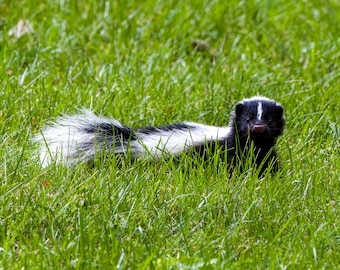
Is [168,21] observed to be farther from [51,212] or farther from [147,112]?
[51,212]

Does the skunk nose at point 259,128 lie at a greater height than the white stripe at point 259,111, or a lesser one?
lesser

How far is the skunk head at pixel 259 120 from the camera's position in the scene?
6.06 meters

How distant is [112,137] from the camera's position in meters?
5.85

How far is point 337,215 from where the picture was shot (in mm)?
4859

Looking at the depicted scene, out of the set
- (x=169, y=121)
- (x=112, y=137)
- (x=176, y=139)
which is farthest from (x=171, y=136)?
(x=169, y=121)

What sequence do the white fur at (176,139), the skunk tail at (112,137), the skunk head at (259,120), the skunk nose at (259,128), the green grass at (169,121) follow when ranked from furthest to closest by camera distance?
the skunk head at (259,120)
the skunk nose at (259,128)
the white fur at (176,139)
the skunk tail at (112,137)
the green grass at (169,121)

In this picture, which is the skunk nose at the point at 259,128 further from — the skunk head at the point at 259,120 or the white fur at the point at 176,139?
the white fur at the point at 176,139

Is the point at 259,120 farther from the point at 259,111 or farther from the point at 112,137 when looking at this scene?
the point at 112,137

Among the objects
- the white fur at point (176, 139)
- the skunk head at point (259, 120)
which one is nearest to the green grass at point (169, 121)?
the skunk head at point (259, 120)

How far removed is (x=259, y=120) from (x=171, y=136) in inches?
24.3

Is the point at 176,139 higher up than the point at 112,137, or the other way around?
the point at 112,137

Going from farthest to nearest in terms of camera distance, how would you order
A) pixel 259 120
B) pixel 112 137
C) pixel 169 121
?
pixel 169 121 < pixel 259 120 < pixel 112 137

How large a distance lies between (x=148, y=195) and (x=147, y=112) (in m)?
1.73

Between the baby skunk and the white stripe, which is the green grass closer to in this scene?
the baby skunk
